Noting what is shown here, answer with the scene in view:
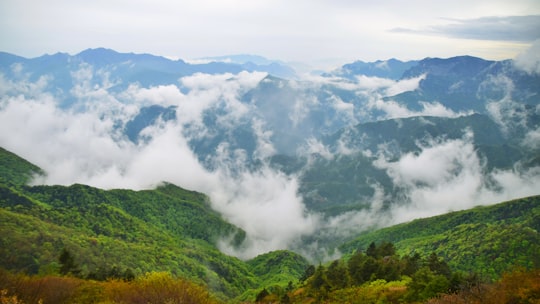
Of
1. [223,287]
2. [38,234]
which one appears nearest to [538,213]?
[223,287]

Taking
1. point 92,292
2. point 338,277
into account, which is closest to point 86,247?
point 338,277

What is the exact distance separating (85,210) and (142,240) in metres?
33.3

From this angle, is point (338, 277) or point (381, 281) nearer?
point (381, 281)

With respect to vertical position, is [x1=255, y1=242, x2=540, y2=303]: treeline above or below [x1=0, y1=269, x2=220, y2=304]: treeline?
below

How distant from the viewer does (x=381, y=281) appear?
67875 mm

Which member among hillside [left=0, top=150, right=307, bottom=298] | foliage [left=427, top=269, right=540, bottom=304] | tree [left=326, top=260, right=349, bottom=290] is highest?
hillside [left=0, top=150, right=307, bottom=298]

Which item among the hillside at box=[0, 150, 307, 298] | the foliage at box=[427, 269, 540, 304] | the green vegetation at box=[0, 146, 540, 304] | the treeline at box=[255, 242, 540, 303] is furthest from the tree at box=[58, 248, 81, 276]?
the foliage at box=[427, 269, 540, 304]

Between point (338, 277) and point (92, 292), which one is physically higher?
point (92, 292)

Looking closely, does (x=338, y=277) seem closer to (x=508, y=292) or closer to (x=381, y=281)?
(x=381, y=281)

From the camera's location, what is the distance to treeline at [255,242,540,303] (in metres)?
51.1

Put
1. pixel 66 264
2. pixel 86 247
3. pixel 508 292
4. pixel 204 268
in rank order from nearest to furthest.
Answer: pixel 508 292 < pixel 66 264 < pixel 86 247 < pixel 204 268

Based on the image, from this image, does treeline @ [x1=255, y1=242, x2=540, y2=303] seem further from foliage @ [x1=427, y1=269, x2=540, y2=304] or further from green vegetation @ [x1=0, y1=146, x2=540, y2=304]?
foliage @ [x1=427, y1=269, x2=540, y2=304]

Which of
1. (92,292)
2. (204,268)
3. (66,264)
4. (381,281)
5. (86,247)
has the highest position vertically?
(86,247)

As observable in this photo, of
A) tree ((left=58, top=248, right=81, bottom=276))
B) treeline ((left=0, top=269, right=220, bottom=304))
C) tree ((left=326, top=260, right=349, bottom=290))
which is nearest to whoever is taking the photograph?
treeline ((left=0, top=269, right=220, bottom=304))
